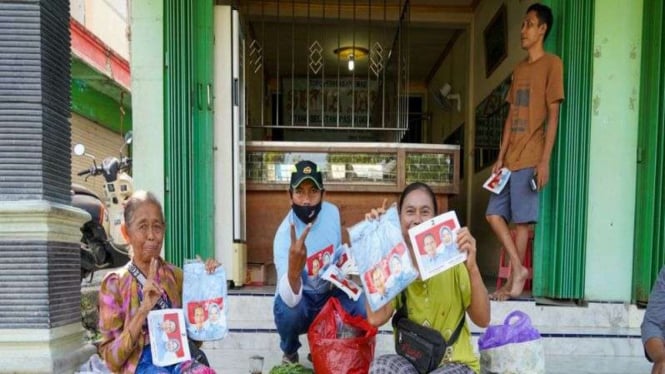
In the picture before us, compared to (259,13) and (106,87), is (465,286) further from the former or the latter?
(106,87)

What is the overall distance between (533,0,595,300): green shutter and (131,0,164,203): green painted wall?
Answer: 9.40 ft

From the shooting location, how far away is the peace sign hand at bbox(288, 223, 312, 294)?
2098 millimetres

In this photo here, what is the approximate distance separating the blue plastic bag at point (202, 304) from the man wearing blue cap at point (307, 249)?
495mm

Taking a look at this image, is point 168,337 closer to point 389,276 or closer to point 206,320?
point 206,320

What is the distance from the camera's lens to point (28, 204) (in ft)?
6.90

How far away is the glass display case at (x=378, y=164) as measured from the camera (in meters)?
4.55

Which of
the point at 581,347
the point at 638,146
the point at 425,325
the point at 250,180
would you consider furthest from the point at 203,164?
the point at 638,146

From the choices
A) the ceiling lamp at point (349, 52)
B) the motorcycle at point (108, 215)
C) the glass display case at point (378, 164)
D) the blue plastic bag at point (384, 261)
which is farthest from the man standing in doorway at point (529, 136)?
the ceiling lamp at point (349, 52)

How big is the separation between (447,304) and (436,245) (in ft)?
Answer: 1.14

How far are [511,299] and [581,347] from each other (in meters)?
0.51

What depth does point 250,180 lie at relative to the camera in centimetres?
445

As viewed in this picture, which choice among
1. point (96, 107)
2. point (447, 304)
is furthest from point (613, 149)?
point (96, 107)

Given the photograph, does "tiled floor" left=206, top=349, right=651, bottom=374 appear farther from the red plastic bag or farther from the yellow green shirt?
the yellow green shirt

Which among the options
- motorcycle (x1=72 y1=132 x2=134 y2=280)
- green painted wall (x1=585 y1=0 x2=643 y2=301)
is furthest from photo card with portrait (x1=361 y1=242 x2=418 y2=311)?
motorcycle (x1=72 y1=132 x2=134 y2=280)
